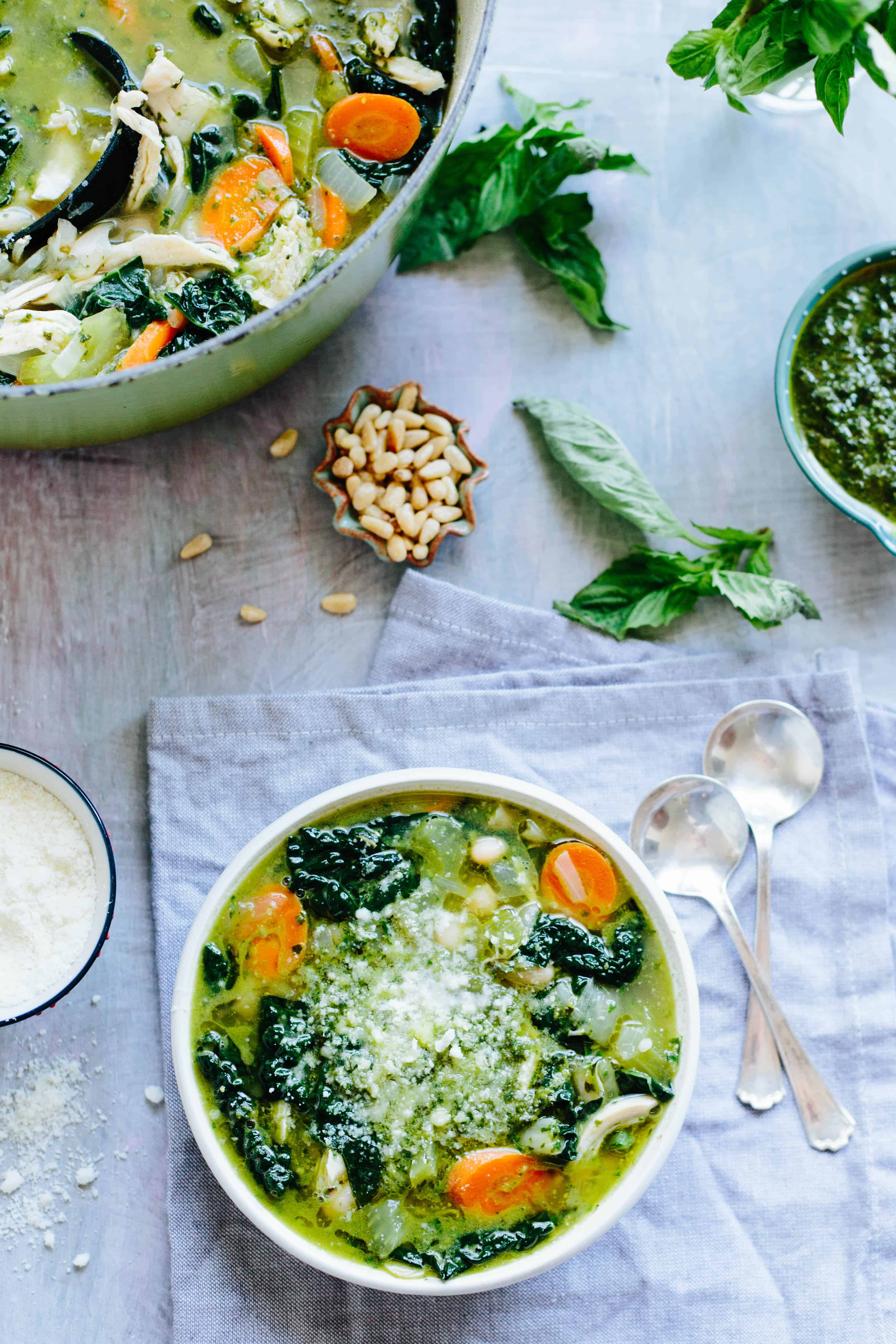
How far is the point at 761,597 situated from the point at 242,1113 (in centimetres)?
139

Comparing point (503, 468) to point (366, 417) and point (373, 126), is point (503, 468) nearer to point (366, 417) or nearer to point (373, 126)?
point (366, 417)

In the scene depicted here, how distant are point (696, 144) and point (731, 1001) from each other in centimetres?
183

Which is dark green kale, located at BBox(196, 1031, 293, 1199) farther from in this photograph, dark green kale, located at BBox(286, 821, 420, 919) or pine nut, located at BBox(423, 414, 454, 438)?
pine nut, located at BBox(423, 414, 454, 438)

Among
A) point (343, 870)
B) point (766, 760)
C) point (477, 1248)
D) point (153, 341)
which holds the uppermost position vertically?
point (153, 341)

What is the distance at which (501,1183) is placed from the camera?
2088 mm

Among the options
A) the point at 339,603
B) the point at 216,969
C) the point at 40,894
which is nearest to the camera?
the point at 216,969

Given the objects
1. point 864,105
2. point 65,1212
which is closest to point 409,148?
point 864,105

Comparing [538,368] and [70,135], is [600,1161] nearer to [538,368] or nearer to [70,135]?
[538,368]

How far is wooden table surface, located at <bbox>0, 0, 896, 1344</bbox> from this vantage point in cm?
242

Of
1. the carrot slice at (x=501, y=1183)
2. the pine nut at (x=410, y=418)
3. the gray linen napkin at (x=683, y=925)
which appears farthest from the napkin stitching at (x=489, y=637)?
the carrot slice at (x=501, y=1183)

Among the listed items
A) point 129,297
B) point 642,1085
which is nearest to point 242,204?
point 129,297

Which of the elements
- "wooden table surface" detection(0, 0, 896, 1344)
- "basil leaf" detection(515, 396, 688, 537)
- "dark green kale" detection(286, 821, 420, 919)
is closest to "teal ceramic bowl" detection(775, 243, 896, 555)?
"wooden table surface" detection(0, 0, 896, 1344)

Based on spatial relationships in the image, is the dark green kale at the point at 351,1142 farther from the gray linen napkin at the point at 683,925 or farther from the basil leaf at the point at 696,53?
the basil leaf at the point at 696,53

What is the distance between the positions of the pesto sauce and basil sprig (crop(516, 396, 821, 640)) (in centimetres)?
22
